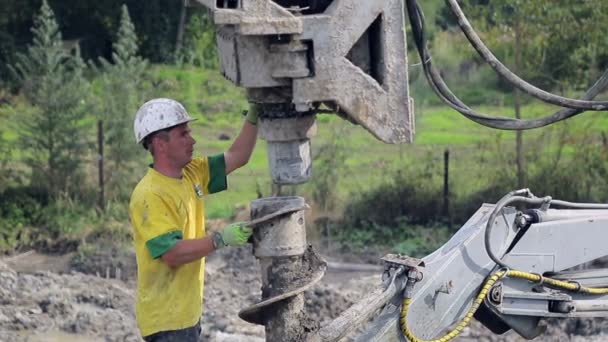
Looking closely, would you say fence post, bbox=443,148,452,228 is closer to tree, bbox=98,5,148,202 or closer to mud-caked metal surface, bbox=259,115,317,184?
tree, bbox=98,5,148,202

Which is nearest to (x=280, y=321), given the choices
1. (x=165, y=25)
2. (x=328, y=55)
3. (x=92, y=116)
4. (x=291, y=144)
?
(x=291, y=144)

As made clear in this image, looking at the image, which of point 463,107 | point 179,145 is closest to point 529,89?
point 463,107

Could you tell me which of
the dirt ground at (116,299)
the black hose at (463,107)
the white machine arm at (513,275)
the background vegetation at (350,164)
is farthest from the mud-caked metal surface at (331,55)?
the background vegetation at (350,164)

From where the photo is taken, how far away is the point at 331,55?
15.1 ft

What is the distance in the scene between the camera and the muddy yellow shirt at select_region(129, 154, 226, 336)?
5480 mm

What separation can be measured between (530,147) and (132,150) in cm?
471

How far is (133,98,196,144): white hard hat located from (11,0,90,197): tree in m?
8.29

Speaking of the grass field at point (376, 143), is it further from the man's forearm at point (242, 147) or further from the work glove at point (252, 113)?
the work glove at point (252, 113)

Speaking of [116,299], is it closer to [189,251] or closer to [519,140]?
[519,140]

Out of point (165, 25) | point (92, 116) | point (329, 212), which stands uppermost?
point (165, 25)

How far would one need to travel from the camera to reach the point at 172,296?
564 centimetres

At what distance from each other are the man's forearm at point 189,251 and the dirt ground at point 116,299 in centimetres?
473

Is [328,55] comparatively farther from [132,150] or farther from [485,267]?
[132,150]

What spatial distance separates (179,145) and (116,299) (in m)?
5.94
